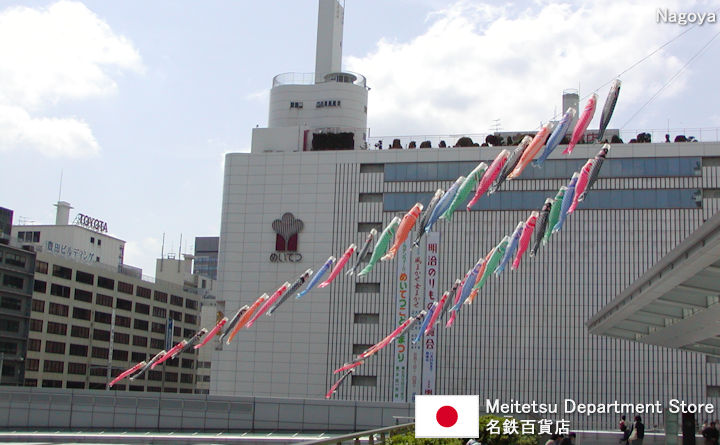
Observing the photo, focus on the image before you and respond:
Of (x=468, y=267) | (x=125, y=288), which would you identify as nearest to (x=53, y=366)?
(x=125, y=288)

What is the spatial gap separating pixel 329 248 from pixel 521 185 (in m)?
13.6

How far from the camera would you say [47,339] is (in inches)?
3605

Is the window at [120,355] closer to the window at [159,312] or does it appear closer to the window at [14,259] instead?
the window at [159,312]

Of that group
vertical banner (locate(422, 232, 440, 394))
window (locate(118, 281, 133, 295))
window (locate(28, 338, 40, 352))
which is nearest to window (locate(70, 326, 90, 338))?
window (locate(28, 338, 40, 352))

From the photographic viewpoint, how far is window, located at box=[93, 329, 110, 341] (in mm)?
98562

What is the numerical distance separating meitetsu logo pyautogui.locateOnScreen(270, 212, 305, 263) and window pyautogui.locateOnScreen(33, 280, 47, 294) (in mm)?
36576

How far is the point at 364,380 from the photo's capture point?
2410 inches

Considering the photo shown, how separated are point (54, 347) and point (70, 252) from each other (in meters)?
13.2

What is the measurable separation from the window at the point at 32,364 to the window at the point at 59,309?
199 inches

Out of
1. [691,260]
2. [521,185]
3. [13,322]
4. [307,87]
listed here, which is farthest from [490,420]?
[13,322]

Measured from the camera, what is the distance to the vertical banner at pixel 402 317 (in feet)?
197

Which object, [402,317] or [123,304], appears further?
[123,304]

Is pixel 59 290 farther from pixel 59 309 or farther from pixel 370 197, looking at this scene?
pixel 370 197

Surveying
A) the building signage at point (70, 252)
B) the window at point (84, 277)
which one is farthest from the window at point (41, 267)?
the building signage at point (70, 252)
